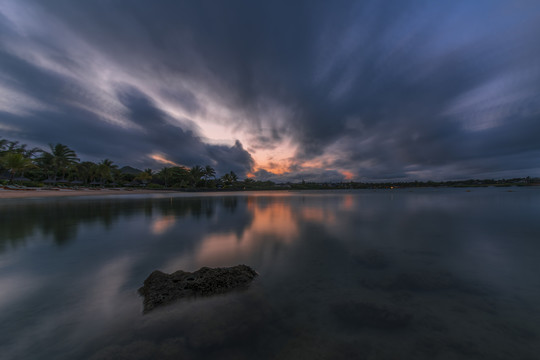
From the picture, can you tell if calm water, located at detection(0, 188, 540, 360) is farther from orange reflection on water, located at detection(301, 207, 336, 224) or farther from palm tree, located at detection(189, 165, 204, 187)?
palm tree, located at detection(189, 165, 204, 187)

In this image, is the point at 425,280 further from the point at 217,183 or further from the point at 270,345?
the point at 217,183

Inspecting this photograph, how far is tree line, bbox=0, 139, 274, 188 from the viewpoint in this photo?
48.1 metres

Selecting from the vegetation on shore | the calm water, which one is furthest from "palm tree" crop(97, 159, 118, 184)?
the calm water

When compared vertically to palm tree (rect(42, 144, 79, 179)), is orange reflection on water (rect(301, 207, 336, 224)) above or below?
below

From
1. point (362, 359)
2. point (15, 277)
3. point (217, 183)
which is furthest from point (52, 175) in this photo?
point (362, 359)

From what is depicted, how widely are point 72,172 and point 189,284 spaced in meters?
97.5

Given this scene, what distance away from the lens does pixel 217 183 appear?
115125 mm

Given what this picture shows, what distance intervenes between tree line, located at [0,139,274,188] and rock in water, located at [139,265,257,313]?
6374 centimetres

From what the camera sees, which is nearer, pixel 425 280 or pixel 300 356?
pixel 300 356

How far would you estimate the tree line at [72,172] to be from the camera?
4806 cm

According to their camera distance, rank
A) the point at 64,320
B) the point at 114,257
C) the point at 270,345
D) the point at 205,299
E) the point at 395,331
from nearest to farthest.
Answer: the point at 270,345, the point at 395,331, the point at 64,320, the point at 205,299, the point at 114,257

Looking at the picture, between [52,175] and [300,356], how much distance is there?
98.6 metres

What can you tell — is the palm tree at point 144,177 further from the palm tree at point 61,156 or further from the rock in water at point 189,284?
A: the rock in water at point 189,284

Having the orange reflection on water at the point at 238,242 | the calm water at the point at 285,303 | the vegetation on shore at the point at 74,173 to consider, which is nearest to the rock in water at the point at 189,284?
the calm water at the point at 285,303
